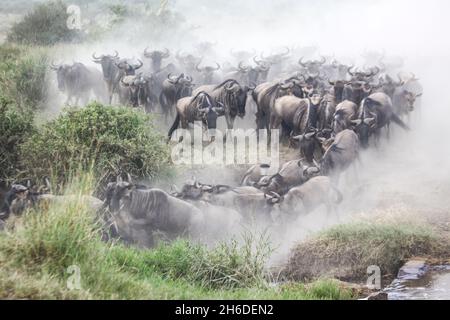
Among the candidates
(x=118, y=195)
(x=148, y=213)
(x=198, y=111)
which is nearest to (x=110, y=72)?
(x=198, y=111)

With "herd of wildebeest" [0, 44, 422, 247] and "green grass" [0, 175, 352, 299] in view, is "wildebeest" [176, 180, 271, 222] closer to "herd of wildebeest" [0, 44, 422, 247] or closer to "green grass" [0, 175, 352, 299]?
"herd of wildebeest" [0, 44, 422, 247]

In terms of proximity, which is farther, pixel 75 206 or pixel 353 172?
pixel 353 172

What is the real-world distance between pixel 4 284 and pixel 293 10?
80.5 feet

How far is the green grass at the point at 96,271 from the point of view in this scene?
568 cm

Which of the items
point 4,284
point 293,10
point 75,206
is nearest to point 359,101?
point 75,206

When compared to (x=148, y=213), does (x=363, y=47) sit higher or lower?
higher

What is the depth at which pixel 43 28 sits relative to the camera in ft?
72.4

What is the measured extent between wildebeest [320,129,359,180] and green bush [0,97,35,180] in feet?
15.8

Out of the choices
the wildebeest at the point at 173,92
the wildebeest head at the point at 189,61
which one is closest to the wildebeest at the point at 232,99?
the wildebeest at the point at 173,92

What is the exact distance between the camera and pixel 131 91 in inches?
680

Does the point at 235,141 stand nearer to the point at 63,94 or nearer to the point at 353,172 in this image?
the point at 353,172

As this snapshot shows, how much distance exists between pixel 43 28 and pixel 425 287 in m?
16.6

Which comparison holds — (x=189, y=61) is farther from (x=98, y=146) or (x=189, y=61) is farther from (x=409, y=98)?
(x=98, y=146)

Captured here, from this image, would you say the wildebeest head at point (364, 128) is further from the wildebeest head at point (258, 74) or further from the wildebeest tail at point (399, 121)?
the wildebeest head at point (258, 74)
